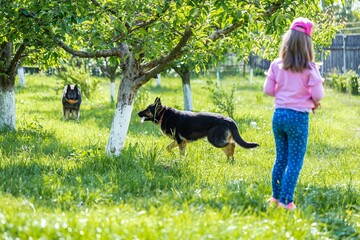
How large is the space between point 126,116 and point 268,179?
2493mm

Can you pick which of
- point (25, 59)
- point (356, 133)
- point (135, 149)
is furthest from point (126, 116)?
point (356, 133)

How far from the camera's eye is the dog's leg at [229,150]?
947 centimetres

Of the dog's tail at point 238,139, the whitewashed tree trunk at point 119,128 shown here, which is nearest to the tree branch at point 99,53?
the whitewashed tree trunk at point 119,128

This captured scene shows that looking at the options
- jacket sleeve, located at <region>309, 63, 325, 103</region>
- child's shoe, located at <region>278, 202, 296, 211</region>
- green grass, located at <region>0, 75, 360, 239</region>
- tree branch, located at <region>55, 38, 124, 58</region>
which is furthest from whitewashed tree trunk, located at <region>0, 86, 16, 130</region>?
jacket sleeve, located at <region>309, 63, 325, 103</region>

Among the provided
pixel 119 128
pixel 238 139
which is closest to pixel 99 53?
pixel 119 128

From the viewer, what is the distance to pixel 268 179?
24.3 ft

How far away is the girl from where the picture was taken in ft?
19.0

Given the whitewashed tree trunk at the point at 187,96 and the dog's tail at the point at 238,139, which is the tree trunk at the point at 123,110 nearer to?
the dog's tail at the point at 238,139

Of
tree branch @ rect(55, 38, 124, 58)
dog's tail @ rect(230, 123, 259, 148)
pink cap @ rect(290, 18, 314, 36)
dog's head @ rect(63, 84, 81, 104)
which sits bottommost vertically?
dog's tail @ rect(230, 123, 259, 148)

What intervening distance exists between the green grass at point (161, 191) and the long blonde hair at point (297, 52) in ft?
4.27

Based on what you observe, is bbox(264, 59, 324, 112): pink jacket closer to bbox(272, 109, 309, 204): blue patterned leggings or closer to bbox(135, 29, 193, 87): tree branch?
bbox(272, 109, 309, 204): blue patterned leggings

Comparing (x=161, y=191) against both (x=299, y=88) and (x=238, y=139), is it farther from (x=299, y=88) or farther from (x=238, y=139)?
(x=238, y=139)

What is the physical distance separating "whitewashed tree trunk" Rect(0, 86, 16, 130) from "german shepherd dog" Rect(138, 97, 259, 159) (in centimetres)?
296

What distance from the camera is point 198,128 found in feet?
31.4
